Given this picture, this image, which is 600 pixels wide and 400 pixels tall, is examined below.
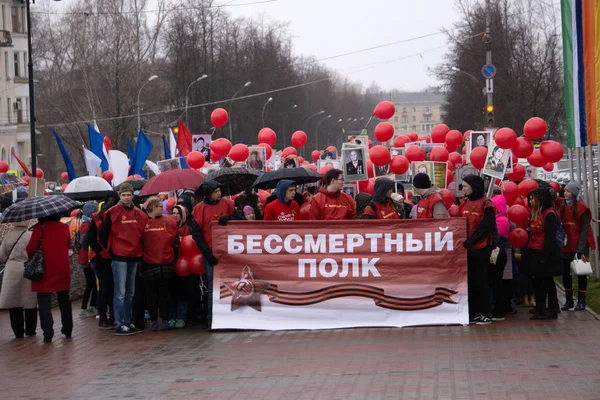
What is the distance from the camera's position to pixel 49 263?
489 inches

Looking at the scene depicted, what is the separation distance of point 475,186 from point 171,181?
4.60 metres

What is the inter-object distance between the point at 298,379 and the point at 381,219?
11.6 ft

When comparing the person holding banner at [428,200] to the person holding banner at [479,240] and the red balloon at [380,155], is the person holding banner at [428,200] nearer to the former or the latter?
the person holding banner at [479,240]

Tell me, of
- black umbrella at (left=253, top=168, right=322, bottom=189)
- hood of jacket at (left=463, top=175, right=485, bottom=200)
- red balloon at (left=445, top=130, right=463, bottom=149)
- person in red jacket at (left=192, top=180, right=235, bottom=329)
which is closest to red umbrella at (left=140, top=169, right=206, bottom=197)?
black umbrella at (left=253, top=168, right=322, bottom=189)

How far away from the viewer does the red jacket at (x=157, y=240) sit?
42.2ft

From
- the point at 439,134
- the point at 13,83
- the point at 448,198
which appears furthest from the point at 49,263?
the point at 13,83

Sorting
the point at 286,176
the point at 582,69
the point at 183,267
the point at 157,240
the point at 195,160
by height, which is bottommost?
the point at 183,267

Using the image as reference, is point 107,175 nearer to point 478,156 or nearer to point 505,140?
point 478,156

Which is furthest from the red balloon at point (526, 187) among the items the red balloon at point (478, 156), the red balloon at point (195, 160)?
the red balloon at point (195, 160)

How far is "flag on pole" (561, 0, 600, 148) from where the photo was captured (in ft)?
50.2

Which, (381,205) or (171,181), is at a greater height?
(171,181)

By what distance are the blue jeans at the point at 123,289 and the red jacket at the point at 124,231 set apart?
148 mm

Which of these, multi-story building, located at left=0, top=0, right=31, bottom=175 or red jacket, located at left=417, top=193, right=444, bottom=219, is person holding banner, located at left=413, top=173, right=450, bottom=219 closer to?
red jacket, located at left=417, top=193, right=444, bottom=219

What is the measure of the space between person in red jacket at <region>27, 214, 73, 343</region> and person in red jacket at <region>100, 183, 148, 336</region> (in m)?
0.54
